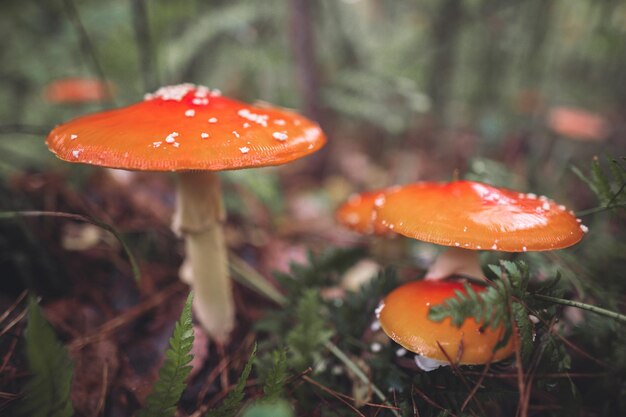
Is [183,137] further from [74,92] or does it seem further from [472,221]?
[74,92]

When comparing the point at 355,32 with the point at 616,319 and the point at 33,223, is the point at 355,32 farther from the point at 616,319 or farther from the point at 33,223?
the point at 616,319

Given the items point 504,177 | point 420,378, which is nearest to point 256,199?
point 504,177

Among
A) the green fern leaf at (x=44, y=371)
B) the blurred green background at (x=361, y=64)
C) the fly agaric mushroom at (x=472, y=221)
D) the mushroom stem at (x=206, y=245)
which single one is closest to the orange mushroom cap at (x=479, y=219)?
the fly agaric mushroom at (x=472, y=221)


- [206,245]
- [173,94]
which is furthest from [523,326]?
[173,94]

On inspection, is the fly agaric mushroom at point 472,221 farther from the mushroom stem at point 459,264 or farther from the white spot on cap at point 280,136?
the white spot on cap at point 280,136

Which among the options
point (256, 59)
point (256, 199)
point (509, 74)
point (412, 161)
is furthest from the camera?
point (509, 74)

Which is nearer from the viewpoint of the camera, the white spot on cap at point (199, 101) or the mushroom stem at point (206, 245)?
the white spot on cap at point (199, 101)
